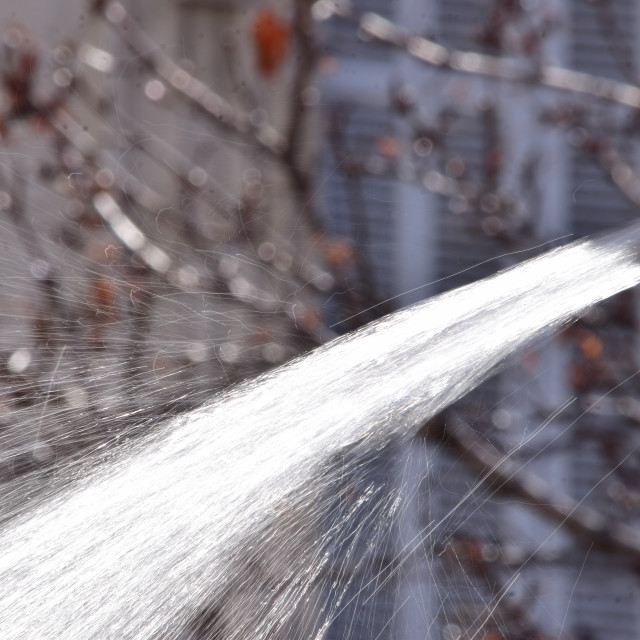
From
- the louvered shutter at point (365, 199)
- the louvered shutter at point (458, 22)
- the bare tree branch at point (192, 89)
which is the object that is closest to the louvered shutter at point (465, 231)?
the louvered shutter at point (365, 199)

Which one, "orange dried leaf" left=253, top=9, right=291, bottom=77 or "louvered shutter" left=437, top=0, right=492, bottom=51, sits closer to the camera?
"orange dried leaf" left=253, top=9, right=291, bottom=77

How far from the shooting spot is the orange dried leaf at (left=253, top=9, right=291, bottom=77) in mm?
1995

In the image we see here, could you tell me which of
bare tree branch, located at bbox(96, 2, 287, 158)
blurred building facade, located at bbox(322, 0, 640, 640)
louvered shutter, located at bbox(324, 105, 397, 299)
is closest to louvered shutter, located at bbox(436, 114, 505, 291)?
blurred building facade, located at bbox(322, 0, 640, 640)

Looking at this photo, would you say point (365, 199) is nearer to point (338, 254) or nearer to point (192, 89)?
point (338, 254)

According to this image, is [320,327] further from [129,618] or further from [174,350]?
[129,618]

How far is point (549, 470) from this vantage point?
7.72ft

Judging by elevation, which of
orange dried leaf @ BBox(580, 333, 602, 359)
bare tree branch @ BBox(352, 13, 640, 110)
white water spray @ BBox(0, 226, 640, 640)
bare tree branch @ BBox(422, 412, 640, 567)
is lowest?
bare tree branch @ BBox(422, 412, 640, 567)

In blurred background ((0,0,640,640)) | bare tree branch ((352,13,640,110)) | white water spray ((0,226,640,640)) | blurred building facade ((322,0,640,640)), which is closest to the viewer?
white water spray ((0,226,640,640))

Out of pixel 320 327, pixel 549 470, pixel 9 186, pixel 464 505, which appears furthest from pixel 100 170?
pixel 549 470

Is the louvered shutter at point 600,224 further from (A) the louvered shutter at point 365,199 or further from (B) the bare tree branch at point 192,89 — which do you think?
(B) the bare tree branch at point 192,89

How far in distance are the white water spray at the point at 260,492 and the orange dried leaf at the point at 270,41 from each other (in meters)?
1.01

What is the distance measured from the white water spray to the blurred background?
0.34ft

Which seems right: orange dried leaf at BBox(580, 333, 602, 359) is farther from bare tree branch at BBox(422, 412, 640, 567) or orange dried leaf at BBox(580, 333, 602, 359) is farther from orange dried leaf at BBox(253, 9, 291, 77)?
orange dried leaf at BBox(253, 9, 291, 77)

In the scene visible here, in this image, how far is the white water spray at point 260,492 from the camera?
0.91 meters
